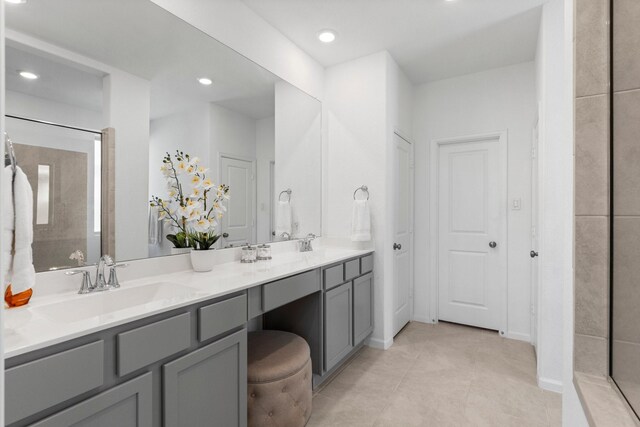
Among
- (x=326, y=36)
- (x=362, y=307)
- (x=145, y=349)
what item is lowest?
(x=362, y=307)

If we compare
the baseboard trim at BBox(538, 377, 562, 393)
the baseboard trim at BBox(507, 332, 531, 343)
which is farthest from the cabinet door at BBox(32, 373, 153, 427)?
the baseboard trim at BBox(507, 332, 531, 343)

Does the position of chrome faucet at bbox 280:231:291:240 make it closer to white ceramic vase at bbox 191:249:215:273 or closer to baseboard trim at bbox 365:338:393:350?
white ceramic vase at bbox 191:249:215:273

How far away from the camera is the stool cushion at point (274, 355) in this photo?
5.44 ft

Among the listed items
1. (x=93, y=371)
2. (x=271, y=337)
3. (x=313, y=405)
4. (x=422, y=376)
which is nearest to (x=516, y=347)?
(x=422, y=376)

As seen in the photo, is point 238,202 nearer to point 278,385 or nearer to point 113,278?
point 113,278

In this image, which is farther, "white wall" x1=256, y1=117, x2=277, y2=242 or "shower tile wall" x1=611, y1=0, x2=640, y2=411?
"white wall" x1=256, y1=117, x2=277, y2=242

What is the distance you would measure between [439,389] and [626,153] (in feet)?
6.29

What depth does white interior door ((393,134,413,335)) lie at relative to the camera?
3.12m

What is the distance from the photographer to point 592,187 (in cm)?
93

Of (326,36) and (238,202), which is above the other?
(326,36)

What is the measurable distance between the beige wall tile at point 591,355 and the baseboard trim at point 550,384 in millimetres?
1640

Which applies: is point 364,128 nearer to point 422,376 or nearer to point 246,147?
point 246,147

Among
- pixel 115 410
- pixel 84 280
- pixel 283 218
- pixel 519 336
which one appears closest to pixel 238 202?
pixel 283 218

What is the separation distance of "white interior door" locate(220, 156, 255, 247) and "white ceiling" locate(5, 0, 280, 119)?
1.32ft
